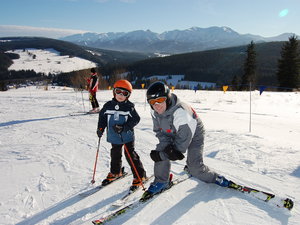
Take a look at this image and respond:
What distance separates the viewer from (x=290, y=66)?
105 feet

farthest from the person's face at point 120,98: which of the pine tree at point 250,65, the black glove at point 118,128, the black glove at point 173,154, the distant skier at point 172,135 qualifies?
the pine tree at point 250,65

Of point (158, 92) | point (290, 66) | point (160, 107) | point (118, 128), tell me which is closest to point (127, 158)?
point (118, 128)

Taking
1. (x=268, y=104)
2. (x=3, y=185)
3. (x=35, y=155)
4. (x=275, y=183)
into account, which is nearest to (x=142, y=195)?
(x=275, y=183)

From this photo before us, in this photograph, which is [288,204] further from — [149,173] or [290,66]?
[290,66]

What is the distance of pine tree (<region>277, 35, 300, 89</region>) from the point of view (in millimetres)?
31959

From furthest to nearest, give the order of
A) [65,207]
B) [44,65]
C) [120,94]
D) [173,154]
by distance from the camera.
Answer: [44,65] < [120,94] < [65,207] < [173,154]

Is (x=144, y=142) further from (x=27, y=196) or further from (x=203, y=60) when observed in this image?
(x=203, y=60)

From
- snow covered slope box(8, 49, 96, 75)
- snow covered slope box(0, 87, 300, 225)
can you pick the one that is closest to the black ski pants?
snow covered slope box(0, 87, 300, 225)

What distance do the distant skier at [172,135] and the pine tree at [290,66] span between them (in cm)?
3473

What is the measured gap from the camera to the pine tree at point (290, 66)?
105ft

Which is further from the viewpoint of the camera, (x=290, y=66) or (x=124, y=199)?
(x=290, y=66)

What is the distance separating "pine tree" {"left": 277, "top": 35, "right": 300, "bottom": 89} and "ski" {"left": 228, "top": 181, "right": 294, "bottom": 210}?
34440 millimetres

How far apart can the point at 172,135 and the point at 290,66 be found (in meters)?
36.2

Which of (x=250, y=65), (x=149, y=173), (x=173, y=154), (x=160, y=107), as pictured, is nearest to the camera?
(x=173, y=154)
